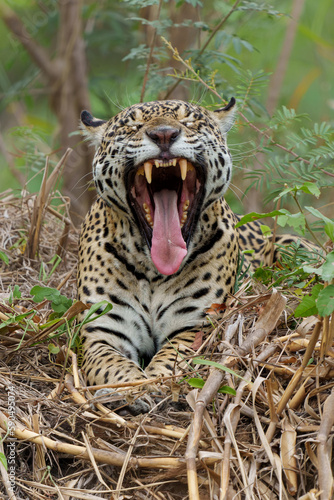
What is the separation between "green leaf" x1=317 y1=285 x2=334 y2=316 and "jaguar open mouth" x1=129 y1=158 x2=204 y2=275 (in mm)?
1649

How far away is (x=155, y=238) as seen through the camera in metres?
4.84

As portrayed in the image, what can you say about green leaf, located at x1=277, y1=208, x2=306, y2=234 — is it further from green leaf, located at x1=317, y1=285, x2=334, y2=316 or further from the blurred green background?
Result: the blurred green background

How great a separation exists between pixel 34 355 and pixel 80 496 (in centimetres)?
133

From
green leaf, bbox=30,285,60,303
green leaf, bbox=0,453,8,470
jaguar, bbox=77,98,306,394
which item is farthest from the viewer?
jaguar, bbox=77,98,306,394

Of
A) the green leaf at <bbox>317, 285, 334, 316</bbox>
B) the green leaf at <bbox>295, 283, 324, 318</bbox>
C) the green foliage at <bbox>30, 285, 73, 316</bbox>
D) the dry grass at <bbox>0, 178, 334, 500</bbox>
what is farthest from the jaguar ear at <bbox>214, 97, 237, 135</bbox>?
the green leaf at <bbox>317, 285, 334, 316</bbox>

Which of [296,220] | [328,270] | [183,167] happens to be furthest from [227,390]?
[183,167]

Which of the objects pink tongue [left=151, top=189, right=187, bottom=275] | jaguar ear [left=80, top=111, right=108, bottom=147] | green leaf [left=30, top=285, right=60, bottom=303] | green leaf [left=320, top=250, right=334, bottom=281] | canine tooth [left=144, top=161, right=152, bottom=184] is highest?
jaguar ear [left=80, top=111, right=108, bottom=147]

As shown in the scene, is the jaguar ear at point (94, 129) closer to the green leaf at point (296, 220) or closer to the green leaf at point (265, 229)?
the green leaf at point (265, 229)

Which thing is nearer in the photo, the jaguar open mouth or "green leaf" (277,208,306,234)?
"green leaf" (277,208,306,234)

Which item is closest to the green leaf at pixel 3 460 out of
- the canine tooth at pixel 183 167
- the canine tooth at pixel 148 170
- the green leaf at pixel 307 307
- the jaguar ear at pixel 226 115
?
the green leaf at pixel 307 307

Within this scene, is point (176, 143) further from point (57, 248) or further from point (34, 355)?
point (57, 248)

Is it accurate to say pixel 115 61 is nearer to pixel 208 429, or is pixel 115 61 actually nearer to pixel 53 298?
pixel 53 298

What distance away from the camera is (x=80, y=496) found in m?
3.26

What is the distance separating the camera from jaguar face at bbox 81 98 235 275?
4645 millimetres
